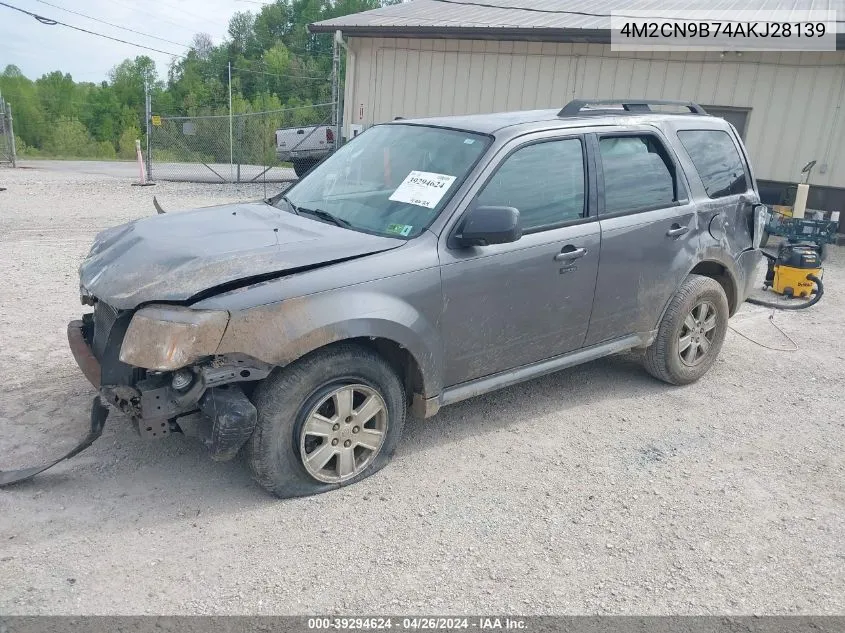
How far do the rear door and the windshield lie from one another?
3.30 ft

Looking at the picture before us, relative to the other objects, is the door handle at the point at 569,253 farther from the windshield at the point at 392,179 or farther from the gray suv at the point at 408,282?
the windshield at the point at 392,179

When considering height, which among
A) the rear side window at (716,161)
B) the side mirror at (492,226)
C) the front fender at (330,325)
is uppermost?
the rear side window at (716,161)

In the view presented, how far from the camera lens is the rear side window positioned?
16.8ft

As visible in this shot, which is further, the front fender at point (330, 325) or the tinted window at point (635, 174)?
the tinted window at point (635, 174)

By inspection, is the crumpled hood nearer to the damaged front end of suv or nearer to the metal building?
the damaged front end of suv

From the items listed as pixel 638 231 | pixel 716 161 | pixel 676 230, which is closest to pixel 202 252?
pixel 638 231

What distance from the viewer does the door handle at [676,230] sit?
15.8ft

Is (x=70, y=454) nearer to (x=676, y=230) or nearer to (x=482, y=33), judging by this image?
(x=676, y=230)

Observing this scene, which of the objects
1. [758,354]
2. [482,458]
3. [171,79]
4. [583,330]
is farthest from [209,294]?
[171,79]

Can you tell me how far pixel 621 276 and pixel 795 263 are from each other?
4.20 meters

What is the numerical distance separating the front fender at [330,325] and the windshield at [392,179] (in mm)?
486

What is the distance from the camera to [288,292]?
10.9 feet

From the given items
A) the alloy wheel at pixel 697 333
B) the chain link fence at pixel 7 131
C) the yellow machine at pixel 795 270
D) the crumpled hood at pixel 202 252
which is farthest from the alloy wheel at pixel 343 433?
the chain link fence at pixel 7 131

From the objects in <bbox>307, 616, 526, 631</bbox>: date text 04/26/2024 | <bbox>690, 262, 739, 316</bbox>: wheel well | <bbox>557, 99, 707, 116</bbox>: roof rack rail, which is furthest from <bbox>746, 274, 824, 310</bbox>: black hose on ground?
<bbox>307, 616, 526, 631</bbox>: date text 04/26/2024
